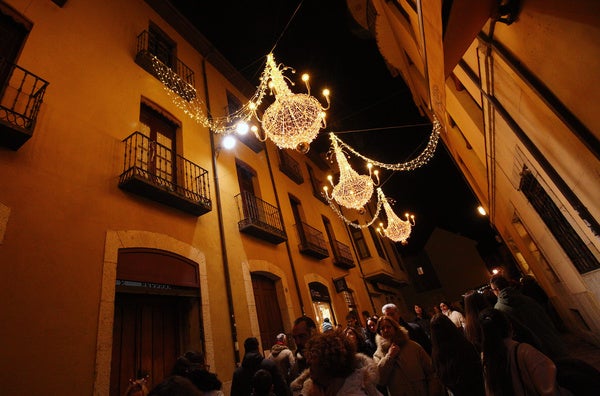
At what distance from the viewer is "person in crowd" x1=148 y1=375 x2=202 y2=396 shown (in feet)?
4.76

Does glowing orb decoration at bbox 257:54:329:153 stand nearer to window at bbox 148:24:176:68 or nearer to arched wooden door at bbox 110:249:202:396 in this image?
arched wooden door at bbox 110:249:202:396

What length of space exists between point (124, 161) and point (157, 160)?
3.00 feet

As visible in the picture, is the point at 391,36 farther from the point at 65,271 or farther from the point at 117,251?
the point at 65,271

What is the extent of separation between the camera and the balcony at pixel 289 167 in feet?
37.6

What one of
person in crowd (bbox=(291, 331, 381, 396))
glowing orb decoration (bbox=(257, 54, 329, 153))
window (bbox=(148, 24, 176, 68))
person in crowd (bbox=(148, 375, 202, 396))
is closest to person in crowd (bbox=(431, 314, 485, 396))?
person in crowd (bbox=(291, 331, 381, 396))

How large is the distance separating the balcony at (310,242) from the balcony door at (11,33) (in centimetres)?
790

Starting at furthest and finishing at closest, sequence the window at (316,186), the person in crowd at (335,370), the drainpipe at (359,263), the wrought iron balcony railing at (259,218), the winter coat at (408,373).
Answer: the drainpipe at (359,263), the window at (316,186), the wrought iron balcony railing at (259,218), the winter coat at (408,373), the person in crowd at (335,370)

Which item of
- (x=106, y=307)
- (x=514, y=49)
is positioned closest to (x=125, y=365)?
(x=106, y=307)

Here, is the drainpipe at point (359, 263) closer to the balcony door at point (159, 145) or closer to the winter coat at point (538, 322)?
the balcony door at point (159, 145)

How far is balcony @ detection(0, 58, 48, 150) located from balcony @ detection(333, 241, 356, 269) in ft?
33.6

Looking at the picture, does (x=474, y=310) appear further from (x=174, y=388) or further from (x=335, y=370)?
(x=174, y=388)

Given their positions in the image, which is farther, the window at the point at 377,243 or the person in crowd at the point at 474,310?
the window at the point at 377,243

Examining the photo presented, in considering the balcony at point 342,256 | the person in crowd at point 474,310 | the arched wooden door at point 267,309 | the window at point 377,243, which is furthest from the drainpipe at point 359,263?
the person in crowd at point 474,310

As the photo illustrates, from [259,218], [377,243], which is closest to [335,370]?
[259,218]
